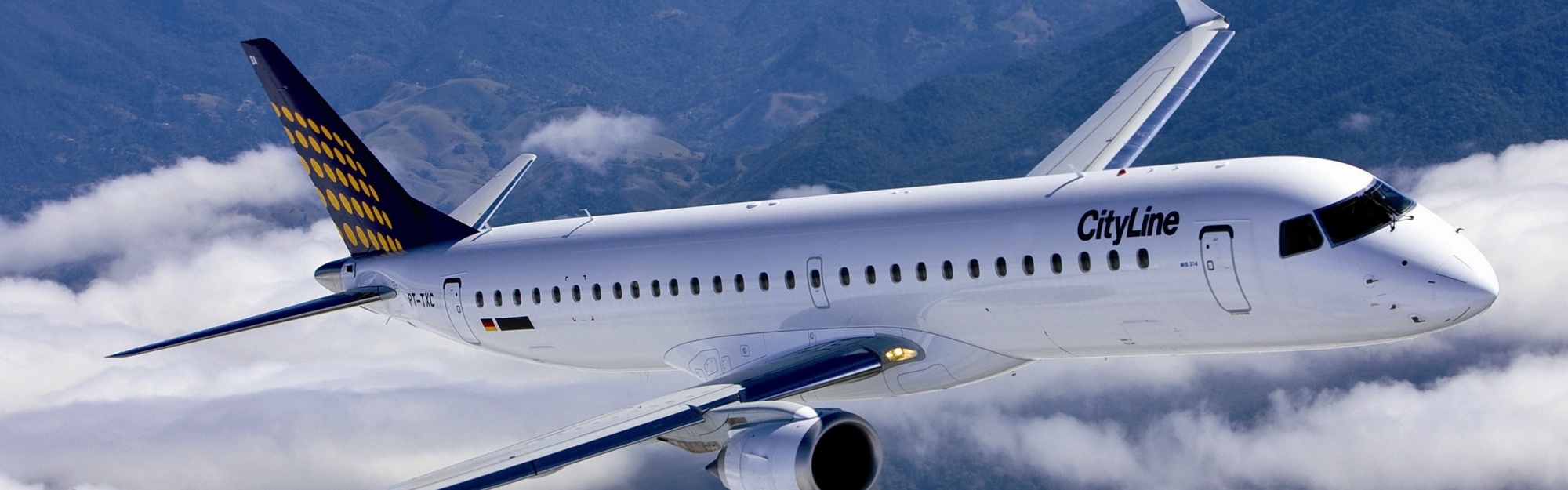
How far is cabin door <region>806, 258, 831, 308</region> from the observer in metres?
33.2

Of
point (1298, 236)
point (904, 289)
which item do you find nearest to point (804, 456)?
point (904, 289)

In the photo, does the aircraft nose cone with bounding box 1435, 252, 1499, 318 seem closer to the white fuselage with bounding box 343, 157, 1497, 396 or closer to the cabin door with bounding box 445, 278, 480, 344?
the white fuselage with bounding box 343, 157, 1497, 396

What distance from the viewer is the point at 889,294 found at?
32344mm

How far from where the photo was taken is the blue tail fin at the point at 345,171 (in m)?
42.5

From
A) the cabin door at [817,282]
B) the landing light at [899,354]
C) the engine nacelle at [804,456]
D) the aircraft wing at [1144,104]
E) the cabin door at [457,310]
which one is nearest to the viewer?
the engine nacelle at [804,456]

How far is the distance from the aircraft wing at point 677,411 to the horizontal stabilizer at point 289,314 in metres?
11.8

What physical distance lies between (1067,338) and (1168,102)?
49.1 ft

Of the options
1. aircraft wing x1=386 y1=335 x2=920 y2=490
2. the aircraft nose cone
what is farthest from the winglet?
the aircraft nose cone

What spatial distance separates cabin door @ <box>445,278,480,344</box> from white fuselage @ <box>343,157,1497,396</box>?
2.81 ft

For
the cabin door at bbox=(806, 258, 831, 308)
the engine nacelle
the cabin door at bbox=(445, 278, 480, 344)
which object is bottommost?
the engine nacelle

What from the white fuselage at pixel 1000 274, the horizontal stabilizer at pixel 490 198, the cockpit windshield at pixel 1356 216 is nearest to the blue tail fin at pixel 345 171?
the horizontal stabilizer at pixel 490 198

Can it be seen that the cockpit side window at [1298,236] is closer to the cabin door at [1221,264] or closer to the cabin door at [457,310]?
the cabin door at [1221,264]

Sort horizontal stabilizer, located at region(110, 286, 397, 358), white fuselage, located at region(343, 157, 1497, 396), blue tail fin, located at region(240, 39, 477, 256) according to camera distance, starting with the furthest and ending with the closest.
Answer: blue tail fin, located at region(240, 39, 477, 256) < horizontal stabilizer, located at region(110, 286, 397, 358) < white fuselage, located at region(343, 157, 1497, 396)

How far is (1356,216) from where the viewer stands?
28094 mm
